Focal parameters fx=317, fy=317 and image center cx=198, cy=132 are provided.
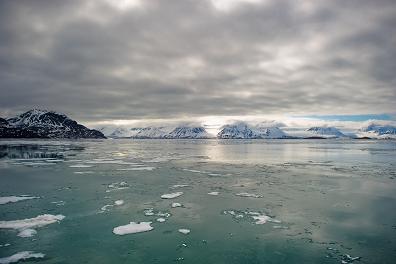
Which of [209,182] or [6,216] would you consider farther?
[209,182]

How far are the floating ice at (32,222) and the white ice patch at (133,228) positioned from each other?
2.90 metres

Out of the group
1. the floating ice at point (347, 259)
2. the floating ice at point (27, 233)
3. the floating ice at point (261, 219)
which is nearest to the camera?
the floating ice at point (347, 259)

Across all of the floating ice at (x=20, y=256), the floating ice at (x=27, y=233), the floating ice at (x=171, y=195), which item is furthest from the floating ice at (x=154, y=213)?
the floating ice at (x=20, y=256)

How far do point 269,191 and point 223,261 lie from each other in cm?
1079

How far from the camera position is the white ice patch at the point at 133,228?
1197 cm

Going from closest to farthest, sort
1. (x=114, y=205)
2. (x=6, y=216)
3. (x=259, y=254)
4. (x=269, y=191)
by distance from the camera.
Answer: (x=259, y=254)
(x=6, y=216)
(x=114, y=205)
(x=269, y=191)

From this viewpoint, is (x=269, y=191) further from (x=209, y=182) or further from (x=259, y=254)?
(x=259, y=254)

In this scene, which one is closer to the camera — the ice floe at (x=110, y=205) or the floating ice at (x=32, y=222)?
the floating ice at (x=32, y=222)

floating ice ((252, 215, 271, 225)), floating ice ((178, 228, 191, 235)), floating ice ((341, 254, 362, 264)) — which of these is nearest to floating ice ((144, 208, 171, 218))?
floating ice ((178, 228, 191, 235))

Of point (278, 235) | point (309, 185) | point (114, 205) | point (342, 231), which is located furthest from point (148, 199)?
point (309, 185)

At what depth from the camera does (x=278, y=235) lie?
1175cm

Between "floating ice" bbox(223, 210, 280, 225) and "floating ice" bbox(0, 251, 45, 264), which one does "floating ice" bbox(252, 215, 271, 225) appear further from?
Result: "floating ice" bbox(0, 251, 45, 264)

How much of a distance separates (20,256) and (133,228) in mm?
4047

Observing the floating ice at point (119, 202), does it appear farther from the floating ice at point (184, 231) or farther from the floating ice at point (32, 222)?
the floating ice at point (184, 231)
